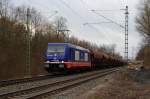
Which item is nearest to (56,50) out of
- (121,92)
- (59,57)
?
(59,57)

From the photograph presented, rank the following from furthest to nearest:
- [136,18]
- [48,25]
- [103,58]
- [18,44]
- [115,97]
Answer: [48,25], [136,18], [103,58], [18,44], [115,97]

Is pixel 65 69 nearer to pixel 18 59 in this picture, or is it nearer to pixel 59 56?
pixel 59 56

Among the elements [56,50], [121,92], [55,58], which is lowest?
[121,92]

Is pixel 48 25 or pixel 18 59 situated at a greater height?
pixel 48 25

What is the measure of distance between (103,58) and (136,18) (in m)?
12.5

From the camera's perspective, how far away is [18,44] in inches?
2010

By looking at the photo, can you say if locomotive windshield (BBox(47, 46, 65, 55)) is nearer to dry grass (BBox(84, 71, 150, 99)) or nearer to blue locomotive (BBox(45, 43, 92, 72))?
blue locomotive (BBox(45, 43, 92, 72))

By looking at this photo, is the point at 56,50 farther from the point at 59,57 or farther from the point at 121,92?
the point at 121,92

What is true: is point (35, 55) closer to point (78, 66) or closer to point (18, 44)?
point (18, 44)

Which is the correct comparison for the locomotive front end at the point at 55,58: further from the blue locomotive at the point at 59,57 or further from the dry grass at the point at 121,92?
the dry grass at the point at 121,92

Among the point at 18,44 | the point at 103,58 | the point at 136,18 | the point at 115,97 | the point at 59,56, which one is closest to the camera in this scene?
the point at 115,97

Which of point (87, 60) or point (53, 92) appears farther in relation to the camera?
point (87, 60)

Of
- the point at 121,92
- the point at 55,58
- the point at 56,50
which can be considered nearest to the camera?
the point at 121,92

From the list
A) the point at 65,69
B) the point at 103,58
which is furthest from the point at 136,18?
the point at 65,69
